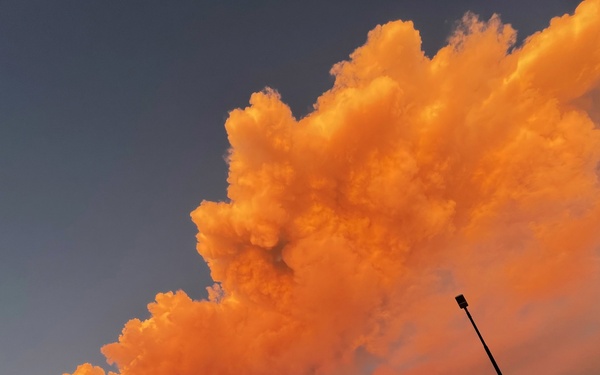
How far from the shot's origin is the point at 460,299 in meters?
29.9
